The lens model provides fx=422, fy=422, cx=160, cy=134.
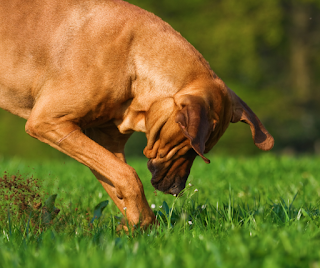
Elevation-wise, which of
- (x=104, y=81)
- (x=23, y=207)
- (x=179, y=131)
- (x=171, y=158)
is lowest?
(x=23, y=207)

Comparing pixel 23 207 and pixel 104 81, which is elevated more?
pixel 104 81

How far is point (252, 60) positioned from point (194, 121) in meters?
15.7

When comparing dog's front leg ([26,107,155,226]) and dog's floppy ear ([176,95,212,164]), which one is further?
dog's front leg ([26,107,155,226])

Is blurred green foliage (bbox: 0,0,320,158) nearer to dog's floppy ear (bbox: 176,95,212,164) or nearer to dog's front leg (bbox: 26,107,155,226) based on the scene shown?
dog's front leg (bbox: 26,107,155,226)

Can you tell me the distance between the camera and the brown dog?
10.5 feet

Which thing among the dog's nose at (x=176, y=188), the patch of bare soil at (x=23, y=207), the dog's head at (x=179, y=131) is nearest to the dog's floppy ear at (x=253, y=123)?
the dog's head at (x=179, y=131)

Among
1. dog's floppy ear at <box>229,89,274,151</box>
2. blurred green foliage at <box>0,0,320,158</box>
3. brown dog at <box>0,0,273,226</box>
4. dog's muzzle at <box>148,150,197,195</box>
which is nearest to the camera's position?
brown dog at <box>0,0,273,226</box>

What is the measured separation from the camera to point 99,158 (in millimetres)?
3088

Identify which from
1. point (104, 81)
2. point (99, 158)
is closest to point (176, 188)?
point (99, 158)

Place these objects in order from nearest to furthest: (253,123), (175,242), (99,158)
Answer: (175,242) → (99,158) → (253,123)

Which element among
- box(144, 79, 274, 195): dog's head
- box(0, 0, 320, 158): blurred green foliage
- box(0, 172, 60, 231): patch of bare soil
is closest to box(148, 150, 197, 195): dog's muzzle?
box(144, 79, 274, 195): dog's head

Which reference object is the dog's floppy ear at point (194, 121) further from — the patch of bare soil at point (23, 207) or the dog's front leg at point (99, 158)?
the patch of bare soil at point (23, 207)

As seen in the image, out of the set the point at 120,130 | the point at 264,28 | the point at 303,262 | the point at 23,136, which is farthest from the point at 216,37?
the point at 303,262

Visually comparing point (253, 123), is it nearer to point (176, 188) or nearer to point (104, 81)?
point (176, 188)
